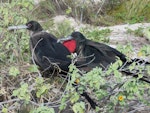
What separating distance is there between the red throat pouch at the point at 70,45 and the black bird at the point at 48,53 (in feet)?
0.48

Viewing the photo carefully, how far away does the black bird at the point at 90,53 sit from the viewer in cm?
465

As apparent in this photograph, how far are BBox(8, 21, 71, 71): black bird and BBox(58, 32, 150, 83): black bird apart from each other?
136 millimetres

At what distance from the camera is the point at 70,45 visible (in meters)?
4.98

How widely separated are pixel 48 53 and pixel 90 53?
1.38ft

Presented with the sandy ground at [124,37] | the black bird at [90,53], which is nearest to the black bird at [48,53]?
the black bird at [90,53]

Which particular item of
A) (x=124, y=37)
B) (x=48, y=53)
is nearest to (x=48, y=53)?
(x=48, y=53)

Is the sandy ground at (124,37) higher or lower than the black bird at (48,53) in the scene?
lower

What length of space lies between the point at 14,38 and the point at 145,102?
134 centimetres

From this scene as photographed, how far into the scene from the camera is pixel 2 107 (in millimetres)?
4012

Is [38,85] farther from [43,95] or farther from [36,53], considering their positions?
[36,53]

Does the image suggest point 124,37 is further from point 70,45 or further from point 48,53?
point 48,53

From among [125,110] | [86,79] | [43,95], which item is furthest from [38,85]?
[125,110]

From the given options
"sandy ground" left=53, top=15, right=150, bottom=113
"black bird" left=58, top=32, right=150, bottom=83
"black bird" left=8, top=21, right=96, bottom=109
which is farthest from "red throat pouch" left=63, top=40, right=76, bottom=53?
"sandy ground" left=53, top=15, right=150, bottom=113

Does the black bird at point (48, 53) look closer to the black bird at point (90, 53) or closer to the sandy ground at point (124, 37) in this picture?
the black bird at point (90, 53)
